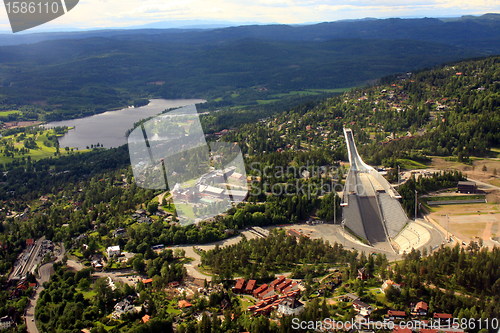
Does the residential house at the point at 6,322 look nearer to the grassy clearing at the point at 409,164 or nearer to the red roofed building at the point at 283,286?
the red roofed building at the point at 283,286

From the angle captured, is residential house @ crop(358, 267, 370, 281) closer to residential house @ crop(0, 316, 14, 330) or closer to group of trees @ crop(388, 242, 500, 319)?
group of trees @ crop(388, 242, 500, 319)

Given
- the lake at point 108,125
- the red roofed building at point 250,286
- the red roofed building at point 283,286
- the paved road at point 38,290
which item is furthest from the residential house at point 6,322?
the lake at point 108,125

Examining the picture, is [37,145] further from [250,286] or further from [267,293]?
[267,293]

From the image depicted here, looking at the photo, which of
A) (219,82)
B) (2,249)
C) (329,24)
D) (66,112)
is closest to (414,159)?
(2,249)

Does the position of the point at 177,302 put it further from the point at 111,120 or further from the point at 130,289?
the point at 111,120

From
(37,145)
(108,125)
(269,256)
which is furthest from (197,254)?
(108,125)
